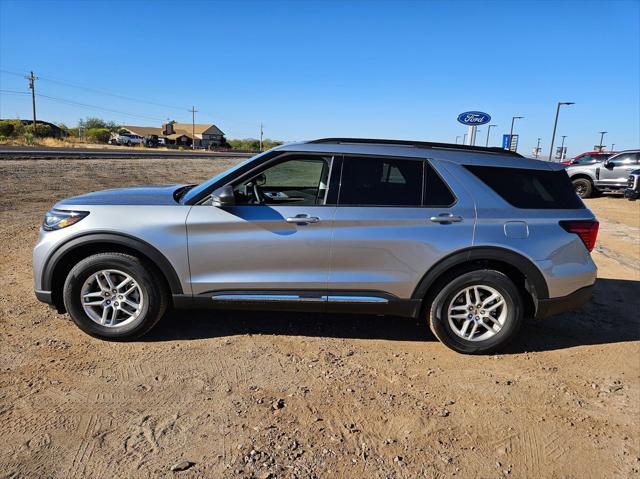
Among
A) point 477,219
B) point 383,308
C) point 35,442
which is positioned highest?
point 477,219

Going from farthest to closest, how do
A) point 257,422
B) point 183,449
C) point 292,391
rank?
point 292,391 → point 257,422 → point 183,449

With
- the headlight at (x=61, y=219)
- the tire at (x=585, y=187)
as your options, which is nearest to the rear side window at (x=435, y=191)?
the headlight at (x=61, y=219)

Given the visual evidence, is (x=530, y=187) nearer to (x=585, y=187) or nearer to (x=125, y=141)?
(x=585, y=187)

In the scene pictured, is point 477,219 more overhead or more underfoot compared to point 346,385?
more overhead

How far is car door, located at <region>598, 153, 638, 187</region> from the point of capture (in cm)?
1686

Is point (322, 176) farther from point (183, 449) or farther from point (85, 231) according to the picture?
point (183, 449)

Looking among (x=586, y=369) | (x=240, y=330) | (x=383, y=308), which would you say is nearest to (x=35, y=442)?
(x=240, y=330)

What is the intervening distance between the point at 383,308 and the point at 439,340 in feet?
2.17

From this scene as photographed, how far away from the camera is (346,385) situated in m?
3.35

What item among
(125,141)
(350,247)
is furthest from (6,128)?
(350,247)

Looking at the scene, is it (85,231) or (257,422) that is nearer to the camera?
(257,422)

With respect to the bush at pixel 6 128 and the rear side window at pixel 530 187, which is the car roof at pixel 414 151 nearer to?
the rear side window at pixel 530 187

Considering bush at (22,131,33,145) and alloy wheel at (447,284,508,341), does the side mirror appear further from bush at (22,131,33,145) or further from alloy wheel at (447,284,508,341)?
bush at (22,131,33,145)

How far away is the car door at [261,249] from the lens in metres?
3.71
